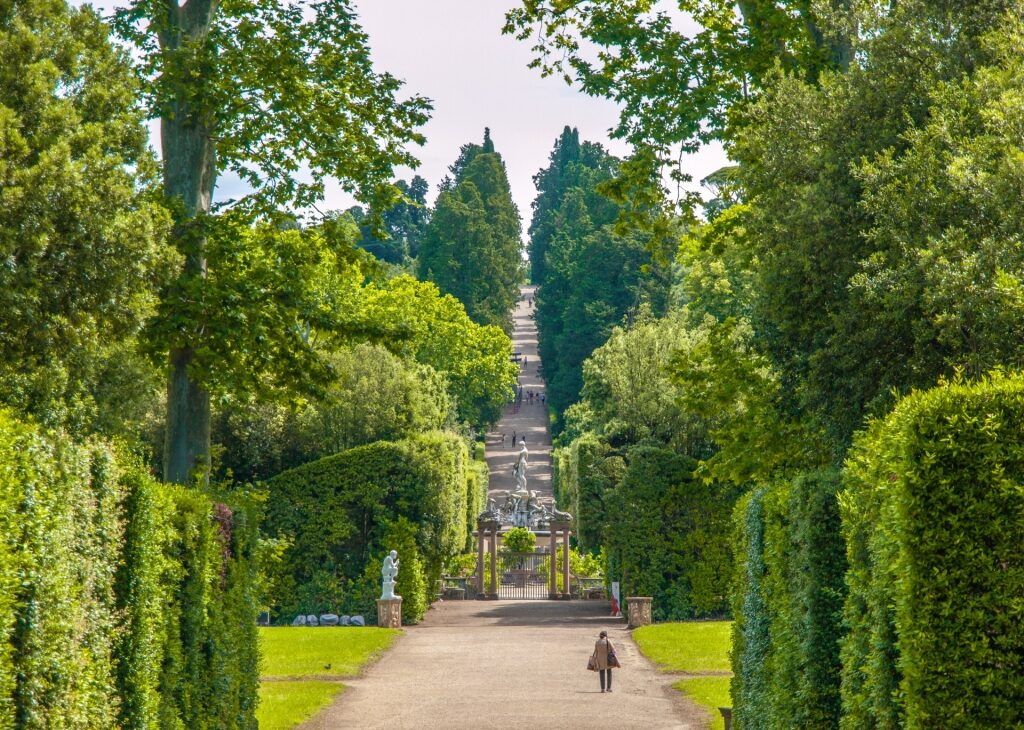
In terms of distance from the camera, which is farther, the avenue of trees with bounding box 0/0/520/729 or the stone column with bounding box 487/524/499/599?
the stone column with bounding box 487/524/499/599

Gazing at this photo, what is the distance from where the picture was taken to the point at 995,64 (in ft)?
47.4

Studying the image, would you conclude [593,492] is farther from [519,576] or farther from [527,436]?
[527,436]

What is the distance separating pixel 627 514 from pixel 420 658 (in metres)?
10.1

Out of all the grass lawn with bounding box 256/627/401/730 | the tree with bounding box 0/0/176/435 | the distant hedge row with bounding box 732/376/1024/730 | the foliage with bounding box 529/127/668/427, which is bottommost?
the grass lawn with bounding box 256/627/401/730

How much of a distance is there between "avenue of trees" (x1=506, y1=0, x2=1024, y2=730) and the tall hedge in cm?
1

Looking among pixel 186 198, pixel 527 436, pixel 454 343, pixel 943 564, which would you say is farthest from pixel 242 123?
pixel 527 436

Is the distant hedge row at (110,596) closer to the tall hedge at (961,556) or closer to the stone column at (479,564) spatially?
the tall hedge at (961,556)

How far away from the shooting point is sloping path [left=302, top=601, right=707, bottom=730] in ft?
62.0

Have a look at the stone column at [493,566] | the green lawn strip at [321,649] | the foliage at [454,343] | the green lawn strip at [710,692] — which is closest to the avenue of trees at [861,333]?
the green lawn strip at [710,692]

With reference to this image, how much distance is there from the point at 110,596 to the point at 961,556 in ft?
21.7

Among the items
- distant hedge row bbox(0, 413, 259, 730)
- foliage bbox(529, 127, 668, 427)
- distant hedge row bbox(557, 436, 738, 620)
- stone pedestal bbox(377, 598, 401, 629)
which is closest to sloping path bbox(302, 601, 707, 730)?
stone pedestal bbox(377, 598, 401, 629)

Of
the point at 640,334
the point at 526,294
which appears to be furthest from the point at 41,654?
the point at 526,294

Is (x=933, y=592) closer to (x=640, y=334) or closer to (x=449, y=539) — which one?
(x=449, y=539)

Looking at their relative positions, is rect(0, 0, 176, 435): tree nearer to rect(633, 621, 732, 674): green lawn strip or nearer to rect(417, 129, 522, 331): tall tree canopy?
rect(633, 621, 732, 674): green lawn strip
